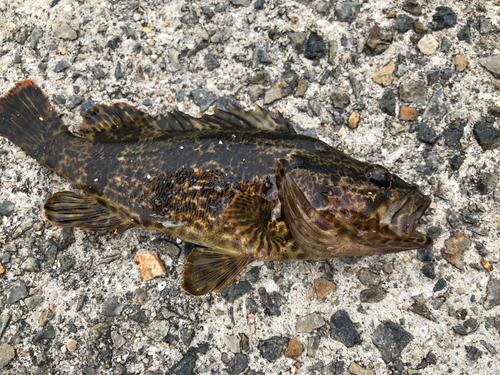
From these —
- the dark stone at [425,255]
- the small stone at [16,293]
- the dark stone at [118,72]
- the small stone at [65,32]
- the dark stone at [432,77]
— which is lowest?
the small stone at [16,293]

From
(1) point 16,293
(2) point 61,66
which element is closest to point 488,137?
(2) point 61,66

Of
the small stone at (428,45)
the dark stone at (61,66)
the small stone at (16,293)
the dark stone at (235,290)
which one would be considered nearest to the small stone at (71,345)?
the small stone at (16,293)

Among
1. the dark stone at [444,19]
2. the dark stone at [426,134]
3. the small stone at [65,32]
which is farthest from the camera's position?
the small stone at [65,32]

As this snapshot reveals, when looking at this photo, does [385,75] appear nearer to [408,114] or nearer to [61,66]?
[408,114]

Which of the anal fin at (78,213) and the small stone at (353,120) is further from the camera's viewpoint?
the small stone at (353,120)

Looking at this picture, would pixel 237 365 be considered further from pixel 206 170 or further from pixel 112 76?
pixel 112 76

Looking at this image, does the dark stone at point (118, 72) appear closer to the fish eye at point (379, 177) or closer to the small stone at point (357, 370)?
the fish eye at point (379, 177)

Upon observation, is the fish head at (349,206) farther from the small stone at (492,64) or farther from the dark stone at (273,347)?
the small stone at (492,64)

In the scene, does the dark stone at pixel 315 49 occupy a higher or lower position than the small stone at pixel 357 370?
higher

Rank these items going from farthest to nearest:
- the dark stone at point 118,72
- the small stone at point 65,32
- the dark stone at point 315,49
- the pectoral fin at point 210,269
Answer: the small stone at point 65,32 → the dark stone at point 118,72 → the dark stone at point 315,49 → the pectoral fin at point 210,269
